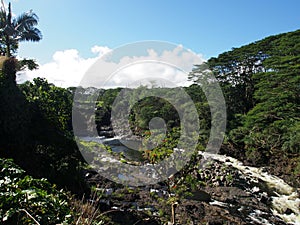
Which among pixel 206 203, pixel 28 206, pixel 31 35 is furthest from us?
pixel 31 35

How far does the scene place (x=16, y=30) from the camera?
977 cm

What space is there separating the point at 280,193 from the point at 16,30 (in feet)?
38.0

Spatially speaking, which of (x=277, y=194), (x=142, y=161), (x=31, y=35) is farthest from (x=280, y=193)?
(x=31, y=35)

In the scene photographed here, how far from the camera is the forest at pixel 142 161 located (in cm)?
218

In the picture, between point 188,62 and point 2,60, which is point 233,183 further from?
point 2,60

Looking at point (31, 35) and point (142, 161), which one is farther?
point (31, 35)

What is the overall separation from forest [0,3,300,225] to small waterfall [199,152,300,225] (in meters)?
0.10

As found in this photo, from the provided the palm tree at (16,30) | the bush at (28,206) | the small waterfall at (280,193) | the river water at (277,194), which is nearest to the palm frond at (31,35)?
the palm tree at (16,30)

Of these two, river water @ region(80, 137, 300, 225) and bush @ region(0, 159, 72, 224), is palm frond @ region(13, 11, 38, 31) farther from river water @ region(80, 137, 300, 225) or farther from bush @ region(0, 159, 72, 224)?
bush @ region(0, 159, 72, 224)

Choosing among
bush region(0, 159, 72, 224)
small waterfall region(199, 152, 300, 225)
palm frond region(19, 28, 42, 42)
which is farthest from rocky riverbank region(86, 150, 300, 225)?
palm frond region(19, 28, 42, 42)

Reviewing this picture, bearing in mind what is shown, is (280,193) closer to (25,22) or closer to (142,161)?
(142,161)

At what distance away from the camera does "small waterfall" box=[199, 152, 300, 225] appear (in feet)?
22.3

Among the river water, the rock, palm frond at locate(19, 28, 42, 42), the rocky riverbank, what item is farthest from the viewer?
palm frond at locate(19, 28, 42, 42)

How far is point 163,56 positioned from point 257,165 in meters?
9.38
